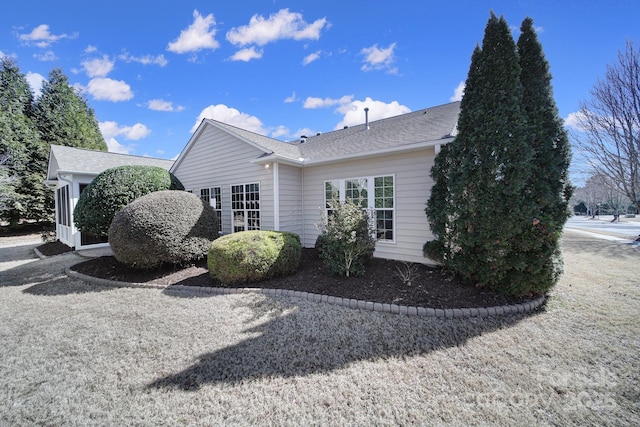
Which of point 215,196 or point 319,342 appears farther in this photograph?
point 215,196

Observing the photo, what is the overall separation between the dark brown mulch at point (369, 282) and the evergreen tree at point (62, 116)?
20684 mm

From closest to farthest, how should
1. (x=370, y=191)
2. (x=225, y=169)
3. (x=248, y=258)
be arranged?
(x=248, y=258), (x=370, y=191), (x=225, y=169)

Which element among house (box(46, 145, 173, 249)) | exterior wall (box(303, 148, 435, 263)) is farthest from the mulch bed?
house (box(46, 145, 173, 249))

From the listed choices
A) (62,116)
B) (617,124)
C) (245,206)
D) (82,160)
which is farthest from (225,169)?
(62,116)

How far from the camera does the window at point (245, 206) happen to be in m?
8.76

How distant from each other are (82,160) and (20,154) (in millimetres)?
10740

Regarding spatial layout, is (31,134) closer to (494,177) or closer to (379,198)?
(379,198)

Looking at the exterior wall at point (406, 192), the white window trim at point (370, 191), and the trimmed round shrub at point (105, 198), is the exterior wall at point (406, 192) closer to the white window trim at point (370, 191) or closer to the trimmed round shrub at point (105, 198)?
the white window trim at point (370, 191)

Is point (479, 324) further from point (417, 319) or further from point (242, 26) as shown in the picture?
point (242, 26)

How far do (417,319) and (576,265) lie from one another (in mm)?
7035

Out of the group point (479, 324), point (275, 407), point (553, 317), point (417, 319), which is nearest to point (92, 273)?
point (275, 407)

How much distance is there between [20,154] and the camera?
16.5 metres

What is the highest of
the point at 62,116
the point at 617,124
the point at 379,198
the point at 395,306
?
the point at 62,116

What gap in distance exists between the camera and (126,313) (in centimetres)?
443
